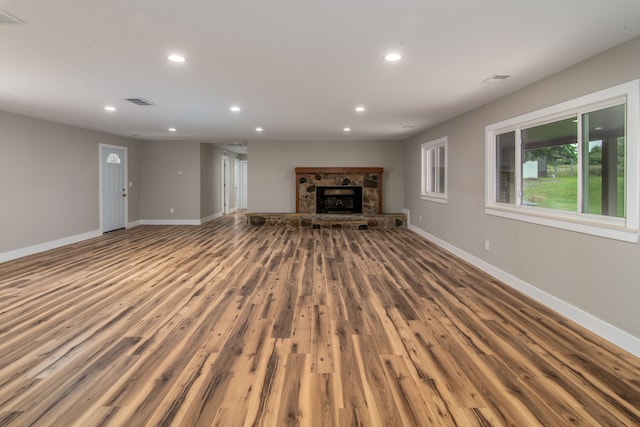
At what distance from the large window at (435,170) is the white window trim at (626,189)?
7.37ft

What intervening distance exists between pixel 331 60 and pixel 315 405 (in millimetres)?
2726

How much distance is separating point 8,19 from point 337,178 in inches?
299

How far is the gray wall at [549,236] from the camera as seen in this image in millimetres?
2670

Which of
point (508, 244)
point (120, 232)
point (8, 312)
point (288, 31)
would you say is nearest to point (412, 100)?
Answer: point (508, 244)

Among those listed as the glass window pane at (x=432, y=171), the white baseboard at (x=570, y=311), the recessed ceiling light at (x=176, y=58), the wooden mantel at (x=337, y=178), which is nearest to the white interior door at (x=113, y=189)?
the wooden mantel at (x=337, y=178)

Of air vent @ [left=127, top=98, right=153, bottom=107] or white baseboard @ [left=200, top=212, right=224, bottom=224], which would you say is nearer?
air vent @ [left=127, top=98, right=153, bottom=107]

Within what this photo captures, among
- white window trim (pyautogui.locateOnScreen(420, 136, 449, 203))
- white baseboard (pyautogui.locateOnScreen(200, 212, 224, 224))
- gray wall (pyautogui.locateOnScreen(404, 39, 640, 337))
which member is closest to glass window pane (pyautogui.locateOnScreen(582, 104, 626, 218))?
gray wall (pyautogui.locateOnScreen(404, 39, 640, 337))

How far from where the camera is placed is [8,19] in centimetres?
239

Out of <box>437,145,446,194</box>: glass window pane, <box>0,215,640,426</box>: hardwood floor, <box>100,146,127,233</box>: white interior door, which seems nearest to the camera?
<box>0,215,640,426</box>: hardwood floor

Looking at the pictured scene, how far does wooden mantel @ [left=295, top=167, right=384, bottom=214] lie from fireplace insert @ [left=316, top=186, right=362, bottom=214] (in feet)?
0.61

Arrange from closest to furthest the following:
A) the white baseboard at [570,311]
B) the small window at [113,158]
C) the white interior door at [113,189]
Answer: the white baseboard at [570,311], the white interior door at [113,189], the small window at [113,158]

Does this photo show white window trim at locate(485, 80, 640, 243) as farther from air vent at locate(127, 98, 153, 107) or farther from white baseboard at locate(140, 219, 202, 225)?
white baseboard at locate(140, 219, 202, 225)

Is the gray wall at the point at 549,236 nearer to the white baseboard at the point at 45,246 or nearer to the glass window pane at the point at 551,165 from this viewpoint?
the glass window pane at the point at 551,165

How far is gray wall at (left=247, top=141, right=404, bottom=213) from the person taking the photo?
31.3 feet
